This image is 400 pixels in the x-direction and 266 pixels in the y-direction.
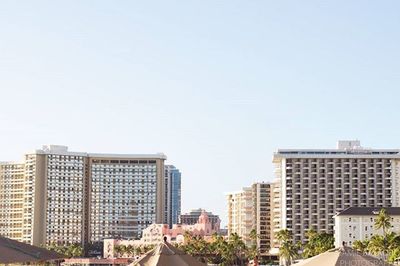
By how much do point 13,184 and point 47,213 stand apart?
33.5 feet

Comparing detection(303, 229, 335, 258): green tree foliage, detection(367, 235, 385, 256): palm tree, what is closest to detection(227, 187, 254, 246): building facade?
detection(303, 229, 335, 258): green tree foliage

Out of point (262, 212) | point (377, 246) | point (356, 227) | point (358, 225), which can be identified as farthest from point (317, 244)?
point (262, 212)

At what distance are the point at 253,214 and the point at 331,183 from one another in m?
29.1

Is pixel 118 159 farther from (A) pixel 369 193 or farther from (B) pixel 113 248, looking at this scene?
(A) pixel 369 193

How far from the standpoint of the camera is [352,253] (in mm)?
23469

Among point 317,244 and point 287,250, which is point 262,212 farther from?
point 317,244

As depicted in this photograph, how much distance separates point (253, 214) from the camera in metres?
172

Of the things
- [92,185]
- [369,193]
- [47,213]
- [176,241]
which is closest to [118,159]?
[92,185]

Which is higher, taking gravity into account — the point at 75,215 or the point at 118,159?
the point at 118,159

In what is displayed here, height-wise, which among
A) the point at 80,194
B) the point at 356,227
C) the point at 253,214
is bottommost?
the point at 356,227

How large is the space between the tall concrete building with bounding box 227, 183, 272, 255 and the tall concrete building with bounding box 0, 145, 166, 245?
16.3 metres

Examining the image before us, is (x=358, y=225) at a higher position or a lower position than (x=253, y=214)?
lower

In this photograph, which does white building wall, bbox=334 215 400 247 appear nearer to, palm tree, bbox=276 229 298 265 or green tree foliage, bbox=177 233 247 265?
palm tree, bbox=276 229 298 265

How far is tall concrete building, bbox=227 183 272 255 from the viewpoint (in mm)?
165375
